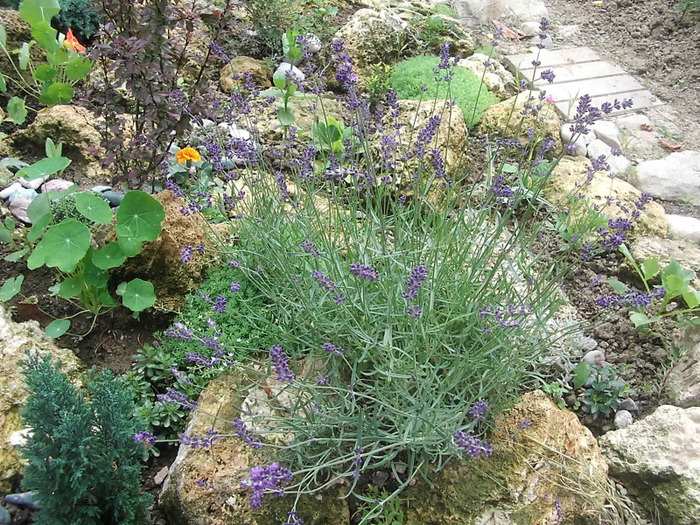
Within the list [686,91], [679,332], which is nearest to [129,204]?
[679,332]

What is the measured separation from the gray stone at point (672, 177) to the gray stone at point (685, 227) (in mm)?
393

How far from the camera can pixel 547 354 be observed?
2.96m

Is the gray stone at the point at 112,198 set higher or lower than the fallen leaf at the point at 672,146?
higher

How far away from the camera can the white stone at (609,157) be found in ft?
14.7

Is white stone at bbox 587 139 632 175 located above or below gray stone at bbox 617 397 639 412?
above

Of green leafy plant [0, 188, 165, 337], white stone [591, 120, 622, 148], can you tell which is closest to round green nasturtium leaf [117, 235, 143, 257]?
green leafy plant [0, 188, 165, 337]

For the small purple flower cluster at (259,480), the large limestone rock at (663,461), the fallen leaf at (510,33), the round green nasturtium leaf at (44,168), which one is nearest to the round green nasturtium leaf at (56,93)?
the round green nasturtium leaf at (44,168)

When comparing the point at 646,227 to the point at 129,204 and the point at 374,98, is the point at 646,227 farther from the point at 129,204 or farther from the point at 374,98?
the point at 129,204

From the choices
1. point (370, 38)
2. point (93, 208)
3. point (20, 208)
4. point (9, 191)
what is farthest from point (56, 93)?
point (370, 38)

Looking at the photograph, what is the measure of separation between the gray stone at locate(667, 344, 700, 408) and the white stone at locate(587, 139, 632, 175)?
1.89m

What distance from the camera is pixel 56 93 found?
12.2 feet

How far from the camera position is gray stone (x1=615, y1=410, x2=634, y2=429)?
2.84m

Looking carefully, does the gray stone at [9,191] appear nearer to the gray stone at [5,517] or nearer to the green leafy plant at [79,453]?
the green leafy plant at [79,453]

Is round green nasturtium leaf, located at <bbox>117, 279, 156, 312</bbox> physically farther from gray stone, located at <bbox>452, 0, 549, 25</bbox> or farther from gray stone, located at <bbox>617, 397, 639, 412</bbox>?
gray stone, located at <bbox>452, 0, 549, 25</bbox>
